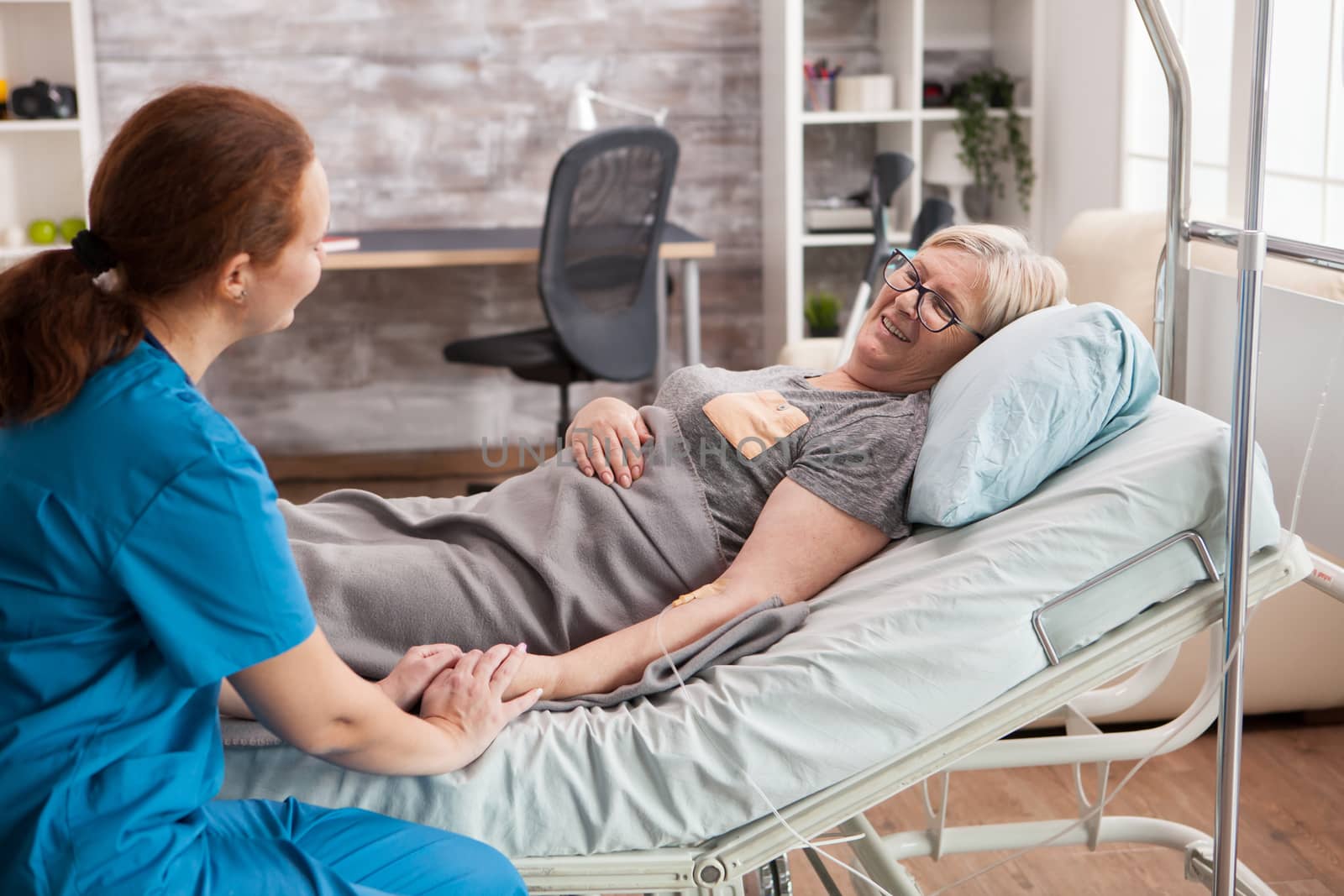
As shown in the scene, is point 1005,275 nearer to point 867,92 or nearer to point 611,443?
point 611,443

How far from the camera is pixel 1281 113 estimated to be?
2633 millimetres

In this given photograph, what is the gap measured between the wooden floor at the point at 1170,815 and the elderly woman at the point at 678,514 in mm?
676

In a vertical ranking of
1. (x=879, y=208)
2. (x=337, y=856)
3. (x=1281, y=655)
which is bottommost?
(x=1281, y=655)

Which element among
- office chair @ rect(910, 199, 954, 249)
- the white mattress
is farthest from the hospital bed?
office chair @ rect(910, 199, 954, 249)

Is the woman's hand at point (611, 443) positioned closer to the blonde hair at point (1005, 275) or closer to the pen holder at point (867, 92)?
the blonde hair at point (1005, 275)

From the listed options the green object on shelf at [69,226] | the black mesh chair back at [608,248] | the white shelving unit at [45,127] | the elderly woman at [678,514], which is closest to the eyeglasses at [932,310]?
the elderly woman at [678,514]

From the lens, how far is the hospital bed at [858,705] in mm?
1200

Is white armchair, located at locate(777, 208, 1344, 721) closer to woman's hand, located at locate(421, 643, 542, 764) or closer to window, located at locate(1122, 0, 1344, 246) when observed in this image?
window, located at locate(1122, 0, 1344, 246)

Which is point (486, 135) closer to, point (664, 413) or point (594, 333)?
point (594, 333)

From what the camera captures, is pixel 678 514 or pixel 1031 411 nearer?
pixel 1031 411

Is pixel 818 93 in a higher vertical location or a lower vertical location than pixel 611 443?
higher

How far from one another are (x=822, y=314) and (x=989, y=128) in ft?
2.45

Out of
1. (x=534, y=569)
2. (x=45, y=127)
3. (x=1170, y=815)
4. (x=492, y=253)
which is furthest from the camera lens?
(x=45, y=127)

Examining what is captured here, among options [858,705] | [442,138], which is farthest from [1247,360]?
[442,138]
